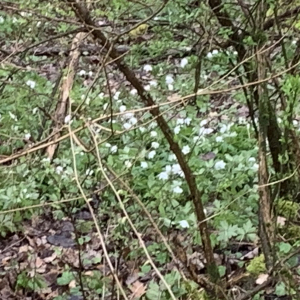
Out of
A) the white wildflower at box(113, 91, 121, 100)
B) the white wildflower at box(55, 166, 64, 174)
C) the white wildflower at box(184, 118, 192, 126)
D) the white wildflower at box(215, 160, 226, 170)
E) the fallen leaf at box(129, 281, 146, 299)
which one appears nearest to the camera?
the fallen leaf at box(129, 281, 146, 299)

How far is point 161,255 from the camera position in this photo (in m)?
3.52

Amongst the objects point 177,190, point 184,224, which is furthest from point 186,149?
point 184,224

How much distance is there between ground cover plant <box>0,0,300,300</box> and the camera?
103 inches

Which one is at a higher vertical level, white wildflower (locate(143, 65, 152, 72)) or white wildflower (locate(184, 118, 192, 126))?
white wildflower (locate(143, 65, 152, 72))

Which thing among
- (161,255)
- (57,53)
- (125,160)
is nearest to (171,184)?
(125,160)

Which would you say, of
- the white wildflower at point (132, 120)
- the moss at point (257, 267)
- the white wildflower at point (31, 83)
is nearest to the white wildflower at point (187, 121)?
the white wildflower at point (132, 120)

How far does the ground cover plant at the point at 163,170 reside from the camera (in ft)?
8.55

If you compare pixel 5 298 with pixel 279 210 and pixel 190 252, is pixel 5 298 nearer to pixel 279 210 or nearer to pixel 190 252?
pixel 190 252

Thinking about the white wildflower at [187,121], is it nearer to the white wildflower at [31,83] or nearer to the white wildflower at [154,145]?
the white wildflower at [154,145]

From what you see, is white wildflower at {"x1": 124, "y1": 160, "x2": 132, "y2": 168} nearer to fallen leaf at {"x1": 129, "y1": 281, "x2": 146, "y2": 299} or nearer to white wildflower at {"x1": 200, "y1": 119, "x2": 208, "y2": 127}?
white wildflower at {"x1": 200, "y1": 119, "x2": 208, "y2": 127}

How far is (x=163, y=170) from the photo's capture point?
15.0 ft

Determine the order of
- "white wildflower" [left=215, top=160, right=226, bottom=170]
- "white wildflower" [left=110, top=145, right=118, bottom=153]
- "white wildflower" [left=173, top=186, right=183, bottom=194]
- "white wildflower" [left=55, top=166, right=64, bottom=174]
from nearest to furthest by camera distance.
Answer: "white wildflower" [left=173, top=186, right=183, bottom=194] < "white wildflower" [left=215, top=160, right=226, bottom=170] < "white wildflower" [left=55, top=166, right=64, bottom=174] < "white wildflower" [left=110, top=145, right=118, bottom=153]

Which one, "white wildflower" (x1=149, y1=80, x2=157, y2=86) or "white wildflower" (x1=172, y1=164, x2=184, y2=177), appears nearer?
"white wildflower" (x1=172, y1=164, x2=184, y2=177)

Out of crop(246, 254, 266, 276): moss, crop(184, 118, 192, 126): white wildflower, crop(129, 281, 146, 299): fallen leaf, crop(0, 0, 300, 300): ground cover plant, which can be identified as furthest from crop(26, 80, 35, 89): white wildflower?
crop(246, 254, 266, 276): moss
